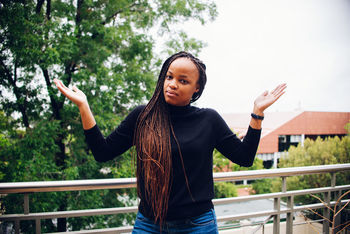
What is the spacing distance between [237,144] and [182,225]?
44cm

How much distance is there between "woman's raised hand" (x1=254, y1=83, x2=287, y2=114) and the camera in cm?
110

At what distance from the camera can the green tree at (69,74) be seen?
5.22 meters

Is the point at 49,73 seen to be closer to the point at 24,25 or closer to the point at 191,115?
the point at 24,25

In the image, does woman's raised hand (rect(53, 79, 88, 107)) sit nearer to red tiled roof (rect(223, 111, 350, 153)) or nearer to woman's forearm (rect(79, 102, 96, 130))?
woman's forearm (rect(79, 102, 96, 130))

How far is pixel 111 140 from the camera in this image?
1.11 metres

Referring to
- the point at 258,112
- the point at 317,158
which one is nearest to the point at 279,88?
the point at 258,112

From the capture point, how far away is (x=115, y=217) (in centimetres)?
743

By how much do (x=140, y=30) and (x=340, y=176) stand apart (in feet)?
70.0

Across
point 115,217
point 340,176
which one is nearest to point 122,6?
point 115,217

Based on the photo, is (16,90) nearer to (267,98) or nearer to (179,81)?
(179,81)

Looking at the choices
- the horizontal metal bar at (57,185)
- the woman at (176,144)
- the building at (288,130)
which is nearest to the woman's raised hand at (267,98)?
the woman at (176,144)

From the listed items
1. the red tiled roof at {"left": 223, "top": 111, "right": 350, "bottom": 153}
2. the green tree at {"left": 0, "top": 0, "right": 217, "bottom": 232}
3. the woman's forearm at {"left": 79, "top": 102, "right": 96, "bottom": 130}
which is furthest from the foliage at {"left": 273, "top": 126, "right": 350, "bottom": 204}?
the woman's forearm at {"left": 79, "top": 102, "right": 96, "bottom": 130}

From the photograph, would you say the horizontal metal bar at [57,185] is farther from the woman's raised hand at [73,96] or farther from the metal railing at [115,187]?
the woman's raised hand at [73,96]

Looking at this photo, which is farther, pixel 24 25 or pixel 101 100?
pixel 101 100
